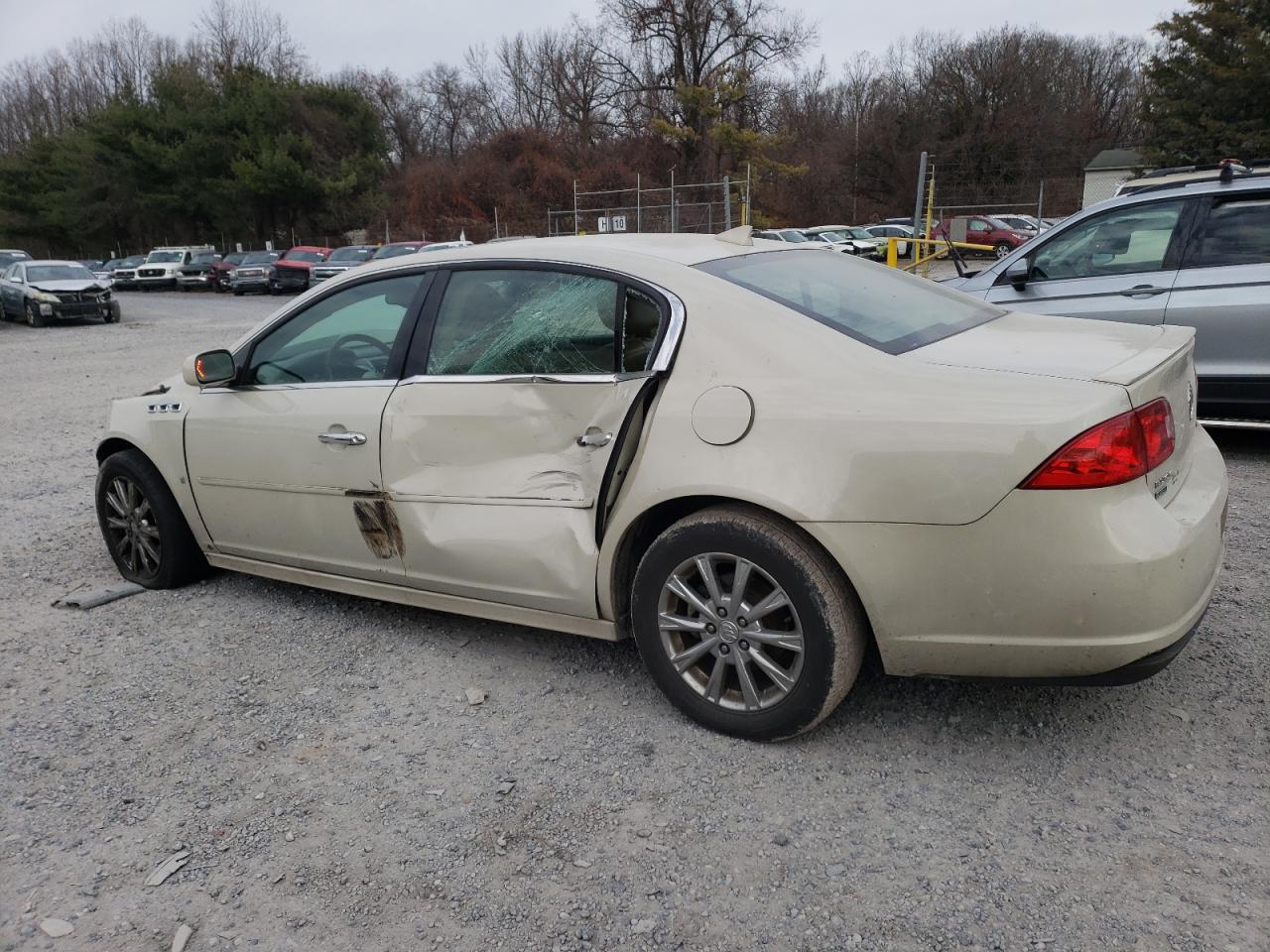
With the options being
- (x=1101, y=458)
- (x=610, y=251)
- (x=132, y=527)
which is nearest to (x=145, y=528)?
(x=132, y=527)

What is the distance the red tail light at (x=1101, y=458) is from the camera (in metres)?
2.45

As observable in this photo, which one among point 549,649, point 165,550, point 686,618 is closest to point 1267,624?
point 686,618

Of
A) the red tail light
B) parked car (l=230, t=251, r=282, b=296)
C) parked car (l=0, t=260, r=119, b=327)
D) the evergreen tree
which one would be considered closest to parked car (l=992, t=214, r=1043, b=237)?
the evergreen tree

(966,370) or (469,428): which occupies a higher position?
(966,370)

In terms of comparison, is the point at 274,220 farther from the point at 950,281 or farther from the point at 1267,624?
the point at 1267,624

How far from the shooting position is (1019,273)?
6691 mm

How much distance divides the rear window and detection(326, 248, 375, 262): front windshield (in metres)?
27.4

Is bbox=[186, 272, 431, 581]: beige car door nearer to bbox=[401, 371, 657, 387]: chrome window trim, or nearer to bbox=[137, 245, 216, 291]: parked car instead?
bbox=[401, 371, 657, 387]: chrome window trim

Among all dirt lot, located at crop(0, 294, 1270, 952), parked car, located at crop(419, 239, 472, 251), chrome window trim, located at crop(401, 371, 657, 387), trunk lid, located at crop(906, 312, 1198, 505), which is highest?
parked car, located at crop(419, 239, 472, 251)

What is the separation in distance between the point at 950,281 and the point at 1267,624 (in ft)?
16.2

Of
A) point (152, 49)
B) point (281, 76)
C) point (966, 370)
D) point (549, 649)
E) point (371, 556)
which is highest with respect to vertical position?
point (152, 49)

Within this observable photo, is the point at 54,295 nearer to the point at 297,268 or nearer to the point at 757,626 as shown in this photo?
the point at 297,268

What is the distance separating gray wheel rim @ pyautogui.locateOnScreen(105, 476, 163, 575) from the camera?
4.57 m

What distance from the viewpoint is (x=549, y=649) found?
382 centimetres
